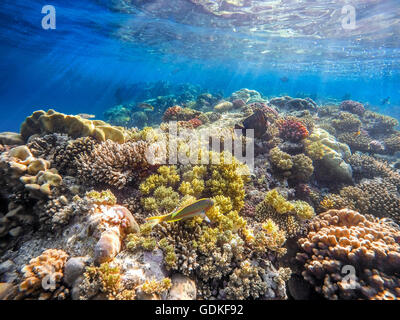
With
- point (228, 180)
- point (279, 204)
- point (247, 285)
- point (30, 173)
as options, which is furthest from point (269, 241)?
point (30, 173)

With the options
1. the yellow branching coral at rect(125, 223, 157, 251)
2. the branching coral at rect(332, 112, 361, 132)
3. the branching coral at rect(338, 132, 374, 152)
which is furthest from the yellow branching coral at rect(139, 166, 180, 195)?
the branching coral at rect(332, 112, 361, 132)

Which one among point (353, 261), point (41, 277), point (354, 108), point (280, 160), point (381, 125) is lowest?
point (353, 261)

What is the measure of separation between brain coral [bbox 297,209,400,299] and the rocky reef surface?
19mm

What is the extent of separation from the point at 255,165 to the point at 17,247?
258 inches

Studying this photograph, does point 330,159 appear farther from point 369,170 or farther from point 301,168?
point 369,170

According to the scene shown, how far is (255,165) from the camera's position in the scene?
621 centimetres

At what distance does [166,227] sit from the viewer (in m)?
3.53

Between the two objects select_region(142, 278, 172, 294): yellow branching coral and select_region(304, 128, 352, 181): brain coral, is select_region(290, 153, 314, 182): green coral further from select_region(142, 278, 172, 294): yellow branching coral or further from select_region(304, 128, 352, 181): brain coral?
select_region(142, 278, 172, 294): yellow branching coral

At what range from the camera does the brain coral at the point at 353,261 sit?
2975 millimetres

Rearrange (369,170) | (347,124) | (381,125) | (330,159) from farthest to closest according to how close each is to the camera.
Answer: (381,125), (347,124), (369,170), (330,159)

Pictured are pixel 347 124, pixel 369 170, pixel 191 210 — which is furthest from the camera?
pixel 347 124

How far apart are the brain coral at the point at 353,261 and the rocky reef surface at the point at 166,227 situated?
0.02 metres

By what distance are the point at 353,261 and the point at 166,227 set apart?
3.59m
